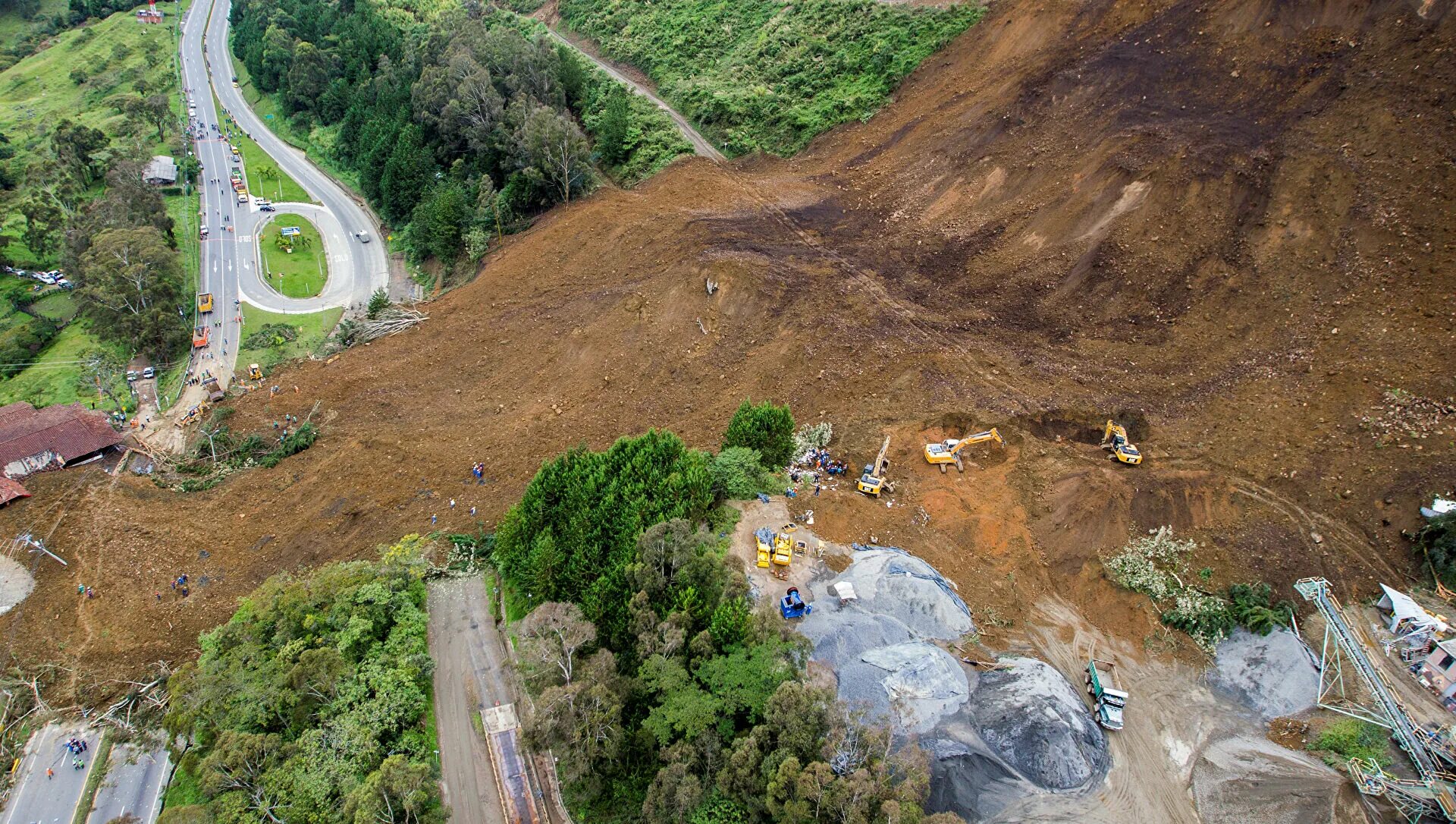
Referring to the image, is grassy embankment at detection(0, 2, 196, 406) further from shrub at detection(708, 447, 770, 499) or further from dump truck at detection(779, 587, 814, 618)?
dump truck at detection(779, 587, 814, 618)

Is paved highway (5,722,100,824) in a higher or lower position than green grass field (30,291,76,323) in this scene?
lower

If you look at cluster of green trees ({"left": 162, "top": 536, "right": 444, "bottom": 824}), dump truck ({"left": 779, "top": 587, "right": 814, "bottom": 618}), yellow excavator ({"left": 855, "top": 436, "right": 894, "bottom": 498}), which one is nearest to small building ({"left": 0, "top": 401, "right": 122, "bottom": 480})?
cluster of green trees ({"left": 162, "top": 536, "right": 444, "bottom": 824})

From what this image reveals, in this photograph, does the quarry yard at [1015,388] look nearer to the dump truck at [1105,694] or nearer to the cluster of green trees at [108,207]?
the dump truck at [1105,694]

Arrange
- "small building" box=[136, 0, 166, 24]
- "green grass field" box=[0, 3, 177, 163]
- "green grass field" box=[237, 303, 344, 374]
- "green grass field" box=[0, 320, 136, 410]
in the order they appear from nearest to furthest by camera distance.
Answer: "green grass field" box=[0, 320, 136, 410] < "green grass field" box=[237, 303, 344, 374] < "green grass field" box=[0, 3, 177, 163] < "small building" box=[136, 0, 166, 24]

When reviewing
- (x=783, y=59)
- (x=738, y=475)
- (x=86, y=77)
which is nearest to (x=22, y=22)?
(x=86, y=77)

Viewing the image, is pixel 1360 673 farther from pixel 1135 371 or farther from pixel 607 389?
pixel 607 389

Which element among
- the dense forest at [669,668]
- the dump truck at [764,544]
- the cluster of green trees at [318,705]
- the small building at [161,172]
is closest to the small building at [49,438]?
the cluster of green trees at [318,705]
